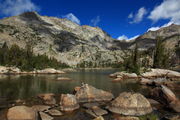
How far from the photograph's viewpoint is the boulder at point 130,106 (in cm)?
1892

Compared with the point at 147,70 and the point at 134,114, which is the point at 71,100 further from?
the point at 147,70

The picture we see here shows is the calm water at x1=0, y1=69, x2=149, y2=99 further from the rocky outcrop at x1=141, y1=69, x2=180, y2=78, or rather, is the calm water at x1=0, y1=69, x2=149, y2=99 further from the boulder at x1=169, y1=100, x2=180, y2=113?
the rocky outcrop at x1=141, y1=69, x2=180, y2=78

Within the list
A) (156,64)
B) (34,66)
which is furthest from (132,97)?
(34,66)

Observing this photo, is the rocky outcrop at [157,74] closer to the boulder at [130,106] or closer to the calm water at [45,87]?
the calm water at [45,87]

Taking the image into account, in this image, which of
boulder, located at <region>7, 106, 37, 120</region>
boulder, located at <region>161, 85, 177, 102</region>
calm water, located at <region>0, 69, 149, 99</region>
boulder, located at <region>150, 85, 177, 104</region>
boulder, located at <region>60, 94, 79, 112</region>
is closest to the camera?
boulder, located at <region>7, 106, 37, 120</region>

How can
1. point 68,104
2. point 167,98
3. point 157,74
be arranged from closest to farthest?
point 68,104 → point 167,98 → point 157,74

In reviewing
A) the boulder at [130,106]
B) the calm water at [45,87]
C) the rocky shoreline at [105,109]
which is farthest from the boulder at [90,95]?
the calm water at [45,87]

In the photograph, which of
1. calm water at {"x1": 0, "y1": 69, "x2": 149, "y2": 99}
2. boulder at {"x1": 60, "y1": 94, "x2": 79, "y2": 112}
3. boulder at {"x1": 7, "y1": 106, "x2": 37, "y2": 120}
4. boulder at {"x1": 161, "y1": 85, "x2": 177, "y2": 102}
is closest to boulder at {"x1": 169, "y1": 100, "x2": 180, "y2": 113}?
boulder at {"x1": 161, "y1": 85, "x2": 177, "y2": 102}

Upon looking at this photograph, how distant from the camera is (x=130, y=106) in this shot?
19.2 metres

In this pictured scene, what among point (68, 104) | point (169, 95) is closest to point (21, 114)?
point (68, 104)

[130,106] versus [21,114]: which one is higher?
[21,114]

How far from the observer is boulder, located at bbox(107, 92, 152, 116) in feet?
62.1

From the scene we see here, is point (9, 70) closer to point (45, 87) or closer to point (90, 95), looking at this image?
point (45, 87)

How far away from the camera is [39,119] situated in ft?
54.6
